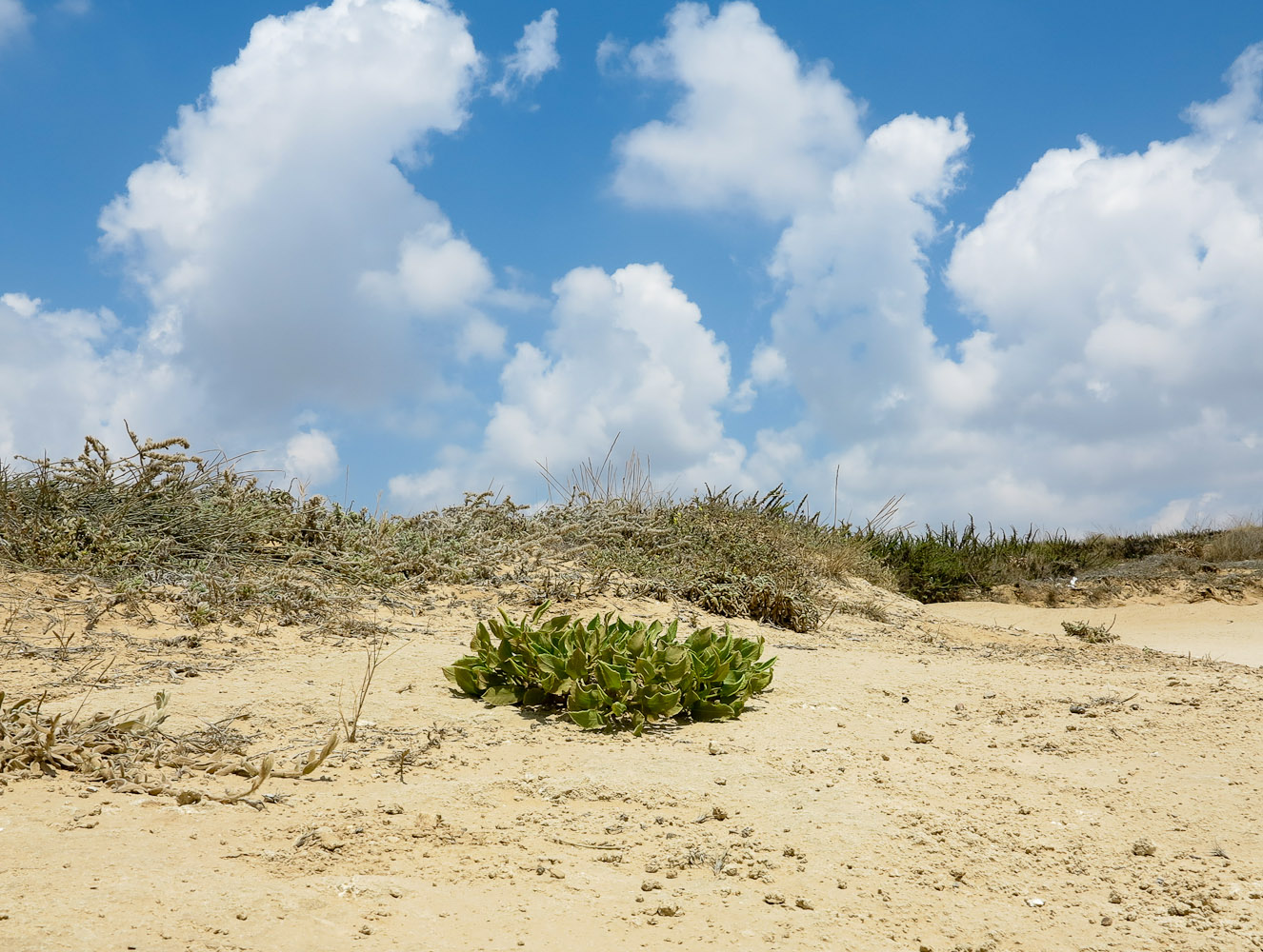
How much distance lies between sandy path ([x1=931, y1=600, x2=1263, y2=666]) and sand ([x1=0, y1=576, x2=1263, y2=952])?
362 centimetres

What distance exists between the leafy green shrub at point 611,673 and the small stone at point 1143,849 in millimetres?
1752

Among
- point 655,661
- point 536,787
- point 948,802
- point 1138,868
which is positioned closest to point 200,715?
point 536,787

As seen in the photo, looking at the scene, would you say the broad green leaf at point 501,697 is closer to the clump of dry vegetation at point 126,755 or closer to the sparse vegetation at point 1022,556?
the clump of dry vegetation at point 126,755

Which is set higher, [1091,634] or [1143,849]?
[1091,634]

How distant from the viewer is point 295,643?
579cm

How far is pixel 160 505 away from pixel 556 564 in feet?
10.4

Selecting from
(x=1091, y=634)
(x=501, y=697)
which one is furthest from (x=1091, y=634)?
(x=501, y=697)

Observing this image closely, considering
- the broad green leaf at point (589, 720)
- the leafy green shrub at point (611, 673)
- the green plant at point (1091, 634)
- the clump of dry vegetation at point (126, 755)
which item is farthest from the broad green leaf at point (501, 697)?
the green plant at point (1091, 634)

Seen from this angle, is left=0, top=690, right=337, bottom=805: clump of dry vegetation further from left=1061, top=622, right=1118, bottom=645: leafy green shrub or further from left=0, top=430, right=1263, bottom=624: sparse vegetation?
left=1061, top=622, right=1118, bottom=645: leafy green shrub

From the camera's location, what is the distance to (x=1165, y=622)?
10406 mm

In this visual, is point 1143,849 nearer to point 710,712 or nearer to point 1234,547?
point 710,712

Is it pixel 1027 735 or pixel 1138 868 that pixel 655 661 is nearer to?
pixel 1027 735

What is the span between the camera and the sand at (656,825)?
96.6 inches

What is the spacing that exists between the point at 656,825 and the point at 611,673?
1.13 metres
